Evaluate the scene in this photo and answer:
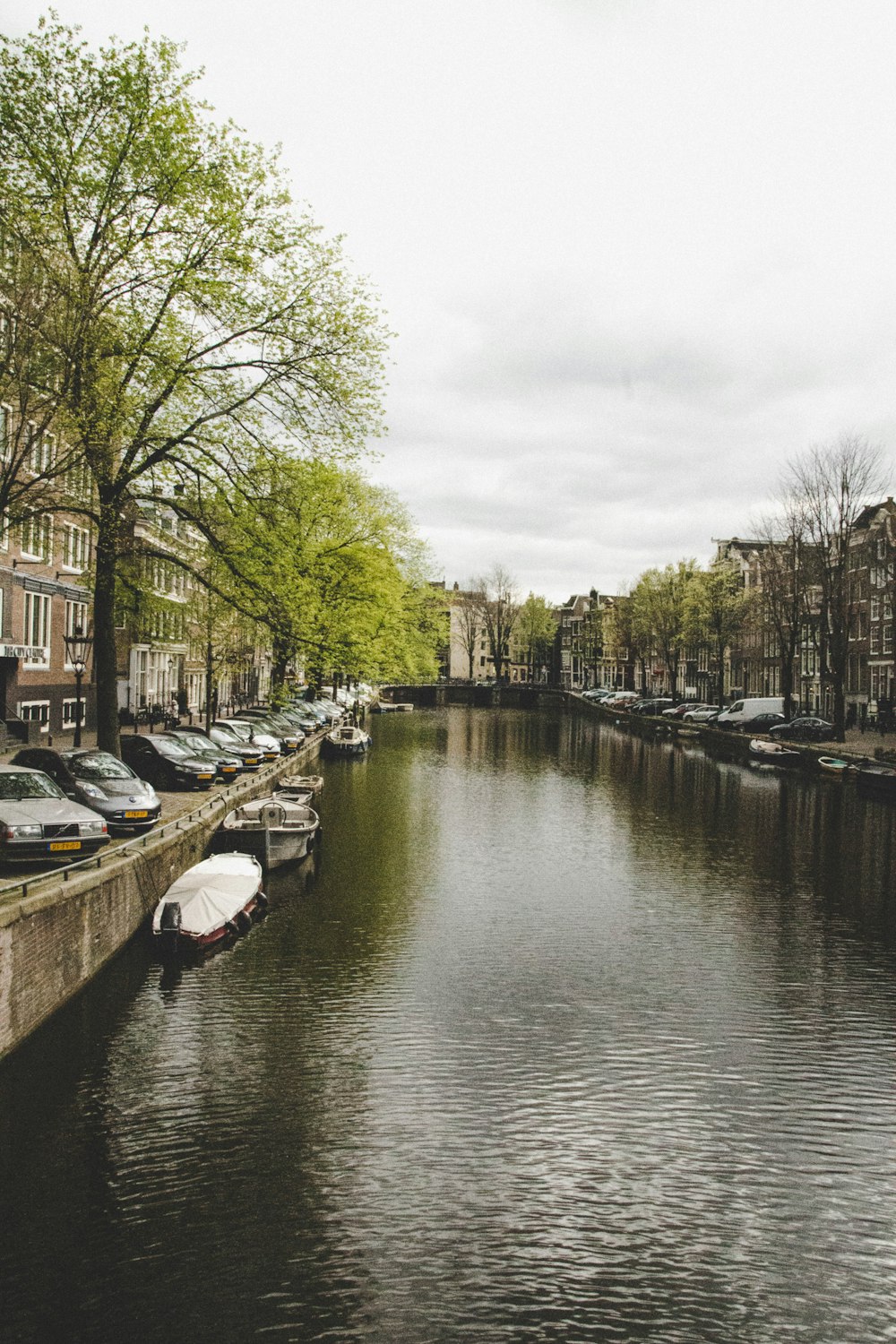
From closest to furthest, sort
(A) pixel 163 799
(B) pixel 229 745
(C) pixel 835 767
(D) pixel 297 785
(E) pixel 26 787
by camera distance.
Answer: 1. (E) pixel 26 787
2. (A) pixel 163 799
3. (D) pixel 297 785
4. (B) pixel 229 745
5. (C) pixel 835 767

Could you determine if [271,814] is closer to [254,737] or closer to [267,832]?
[267,832]

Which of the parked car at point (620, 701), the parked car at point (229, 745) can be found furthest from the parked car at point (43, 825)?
the parked car at point (620, 701)

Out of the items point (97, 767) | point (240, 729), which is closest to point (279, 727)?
point (240, 729)

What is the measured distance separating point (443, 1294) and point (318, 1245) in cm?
133

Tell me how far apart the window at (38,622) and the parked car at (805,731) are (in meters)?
38.0

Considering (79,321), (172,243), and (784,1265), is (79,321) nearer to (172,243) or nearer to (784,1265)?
(172,243)

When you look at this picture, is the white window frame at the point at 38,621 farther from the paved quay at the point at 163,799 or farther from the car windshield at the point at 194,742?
the car windshield at the point at 194,742

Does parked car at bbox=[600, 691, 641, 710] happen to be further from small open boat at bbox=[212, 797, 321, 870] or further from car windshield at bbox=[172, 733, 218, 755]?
small open boat at bbox=[212, 797, 321, 870]

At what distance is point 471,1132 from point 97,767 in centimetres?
1389

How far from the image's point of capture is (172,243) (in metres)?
22.7

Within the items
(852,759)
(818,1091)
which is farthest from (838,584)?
(818,1091)

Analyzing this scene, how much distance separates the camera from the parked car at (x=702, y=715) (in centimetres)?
7312

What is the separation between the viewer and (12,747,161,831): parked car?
68.8 ft

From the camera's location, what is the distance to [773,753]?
52.4 m
